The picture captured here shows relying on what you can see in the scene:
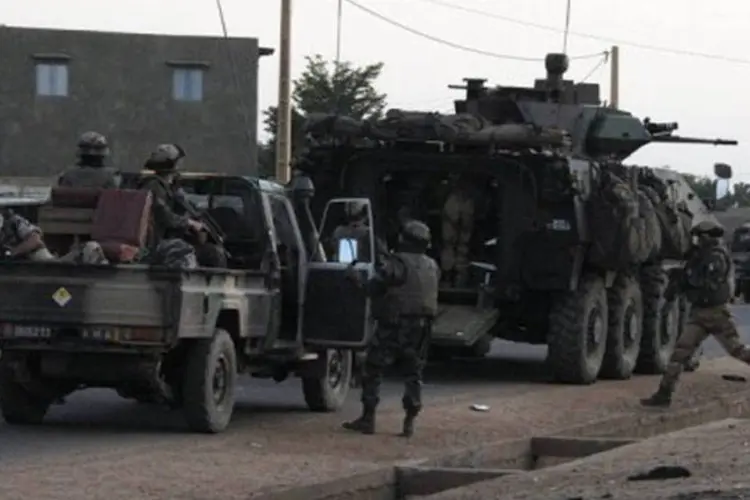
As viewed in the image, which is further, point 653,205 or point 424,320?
point 653,205

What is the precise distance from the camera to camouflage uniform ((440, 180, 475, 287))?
68.9 feet

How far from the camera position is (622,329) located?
72.0 feet

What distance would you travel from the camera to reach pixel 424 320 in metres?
14.3

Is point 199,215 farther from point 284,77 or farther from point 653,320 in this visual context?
point 284,77

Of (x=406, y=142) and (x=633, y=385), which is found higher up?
(x=406, y=142)

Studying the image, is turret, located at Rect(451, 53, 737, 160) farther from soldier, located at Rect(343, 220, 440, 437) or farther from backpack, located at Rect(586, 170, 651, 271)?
soldier, located at Rect(343, 220, 440, 437)

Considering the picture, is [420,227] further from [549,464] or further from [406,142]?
[406,142]

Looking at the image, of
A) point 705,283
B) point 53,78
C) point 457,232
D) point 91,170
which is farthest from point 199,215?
point 53,78

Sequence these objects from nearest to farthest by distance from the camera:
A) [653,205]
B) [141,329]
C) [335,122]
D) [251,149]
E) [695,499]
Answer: [695,499] < [141,329] < [335,122] < [653,205] < [251,149]

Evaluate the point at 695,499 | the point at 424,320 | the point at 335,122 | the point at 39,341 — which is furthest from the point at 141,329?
the point at 335,122

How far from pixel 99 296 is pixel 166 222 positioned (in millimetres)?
1000

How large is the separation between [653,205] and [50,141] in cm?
3508

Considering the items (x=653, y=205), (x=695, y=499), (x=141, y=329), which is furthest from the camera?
(x=653, y=205)

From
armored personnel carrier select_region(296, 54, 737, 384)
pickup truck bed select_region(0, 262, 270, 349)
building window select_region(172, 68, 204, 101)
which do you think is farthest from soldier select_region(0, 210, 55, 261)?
building window select_region(172, 68, 204, 101)
